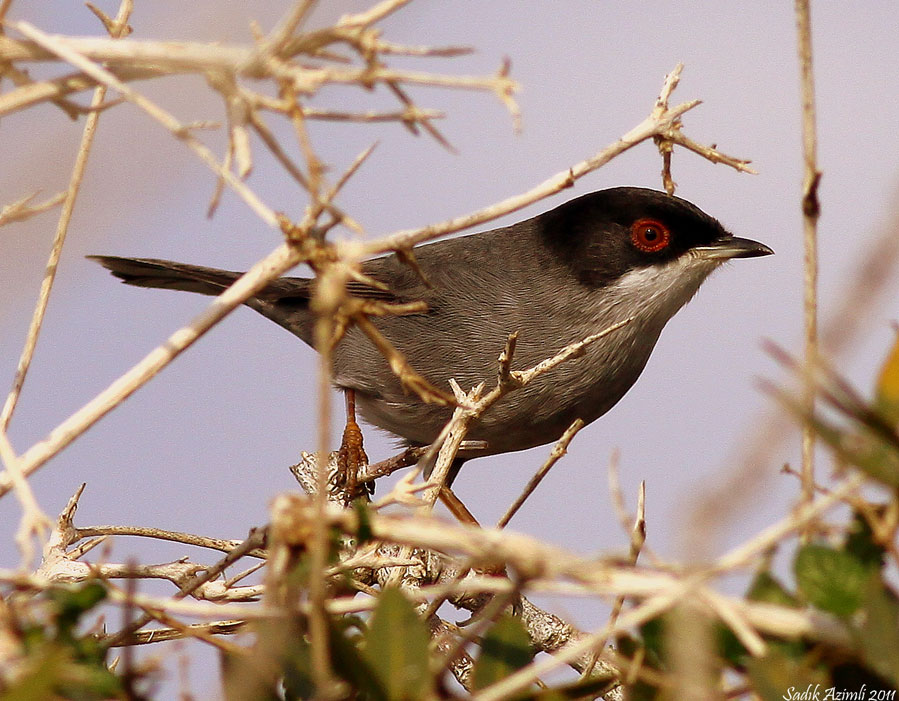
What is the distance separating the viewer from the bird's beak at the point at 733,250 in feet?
19.3

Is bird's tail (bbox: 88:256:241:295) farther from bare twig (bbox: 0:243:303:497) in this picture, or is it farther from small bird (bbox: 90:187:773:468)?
bare twig (bbox: 0:243:303:497)

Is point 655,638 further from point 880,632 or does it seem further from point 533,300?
point 533,300

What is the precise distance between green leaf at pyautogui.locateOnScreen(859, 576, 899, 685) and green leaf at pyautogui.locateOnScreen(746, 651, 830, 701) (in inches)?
3.3

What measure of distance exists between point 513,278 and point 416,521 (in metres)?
4.76

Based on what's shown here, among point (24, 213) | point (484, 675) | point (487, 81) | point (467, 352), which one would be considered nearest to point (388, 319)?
point (467, 352)

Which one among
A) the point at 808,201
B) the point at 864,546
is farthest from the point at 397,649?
the point at 808,201

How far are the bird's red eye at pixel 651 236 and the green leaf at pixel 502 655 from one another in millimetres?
4918

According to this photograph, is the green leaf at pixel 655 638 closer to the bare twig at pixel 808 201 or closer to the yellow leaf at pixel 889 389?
the bare twig at pixel 808 201

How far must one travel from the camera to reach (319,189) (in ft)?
5.03

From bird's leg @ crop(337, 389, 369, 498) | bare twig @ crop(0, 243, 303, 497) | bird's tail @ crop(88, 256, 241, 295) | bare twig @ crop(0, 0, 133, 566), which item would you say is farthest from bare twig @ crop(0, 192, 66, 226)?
bird's tail @ crop(88, 256, 241, 295)

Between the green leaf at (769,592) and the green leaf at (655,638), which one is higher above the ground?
the green leaf at (769,592)

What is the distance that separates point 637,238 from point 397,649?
5127 millimetres

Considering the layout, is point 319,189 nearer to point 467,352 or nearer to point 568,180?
point 568,180

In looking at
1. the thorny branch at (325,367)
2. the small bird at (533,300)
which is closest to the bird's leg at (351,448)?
the small bird at (533,300)
